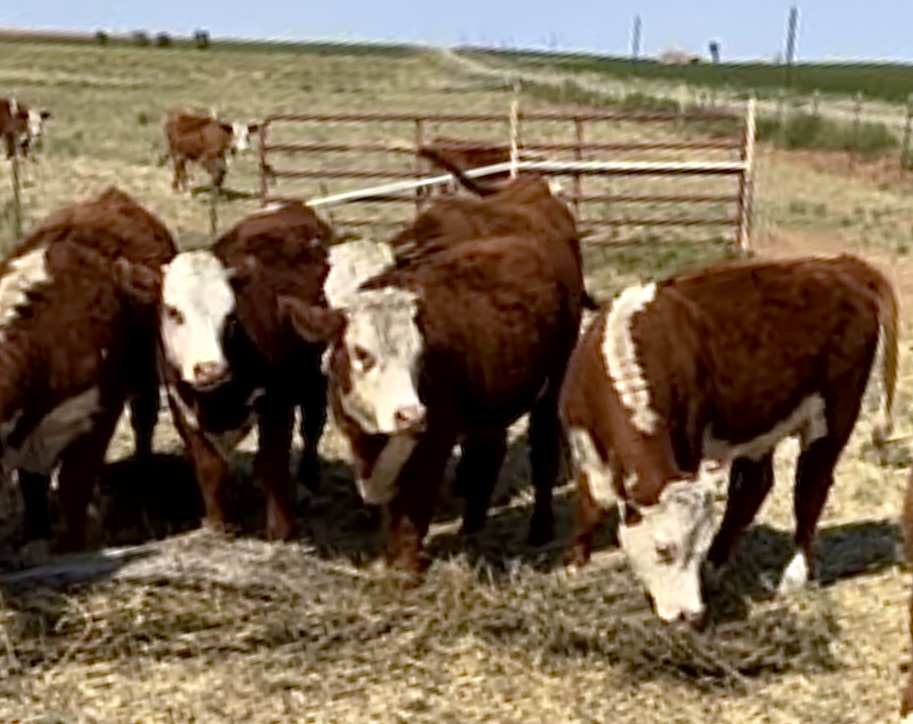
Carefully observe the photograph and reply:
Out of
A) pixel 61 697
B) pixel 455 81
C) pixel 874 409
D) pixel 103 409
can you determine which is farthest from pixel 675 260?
pixel 455 81

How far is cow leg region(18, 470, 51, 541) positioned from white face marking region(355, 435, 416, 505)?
1.40 metres

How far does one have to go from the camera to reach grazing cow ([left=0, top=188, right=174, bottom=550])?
20.0 ft

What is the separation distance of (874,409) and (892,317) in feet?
7.74

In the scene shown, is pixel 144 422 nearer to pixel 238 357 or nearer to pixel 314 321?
pixel 238 357

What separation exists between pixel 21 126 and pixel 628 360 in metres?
17.2

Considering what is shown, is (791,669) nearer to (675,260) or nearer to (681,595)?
(681,595)

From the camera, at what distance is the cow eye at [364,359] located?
19.1 ft

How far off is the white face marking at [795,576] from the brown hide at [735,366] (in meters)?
0.07

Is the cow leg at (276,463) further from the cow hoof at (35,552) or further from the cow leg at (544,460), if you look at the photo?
the cow leg at (544,460)

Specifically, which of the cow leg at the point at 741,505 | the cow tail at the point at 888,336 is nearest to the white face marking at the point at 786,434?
the cow leg at the point at 741,505

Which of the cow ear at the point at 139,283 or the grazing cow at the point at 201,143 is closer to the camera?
the cow ear at the point at 139,283

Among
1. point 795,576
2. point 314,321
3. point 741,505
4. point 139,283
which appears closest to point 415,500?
point 314,321

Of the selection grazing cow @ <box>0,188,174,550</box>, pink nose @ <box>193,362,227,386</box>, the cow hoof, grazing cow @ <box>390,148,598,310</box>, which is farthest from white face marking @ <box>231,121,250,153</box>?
pink nose @ <box>193,362,227,386</box>

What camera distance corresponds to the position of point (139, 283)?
21.2 feet
